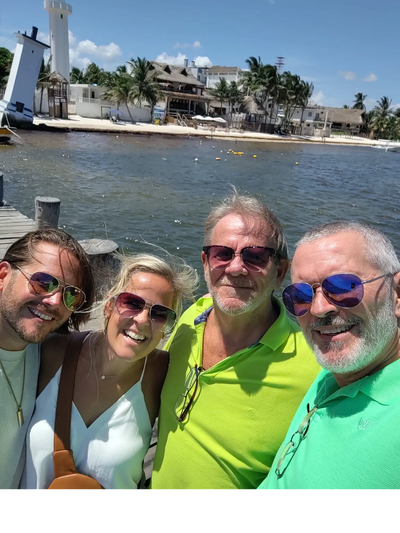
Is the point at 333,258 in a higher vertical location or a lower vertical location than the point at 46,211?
higher

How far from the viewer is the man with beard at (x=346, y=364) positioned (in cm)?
129

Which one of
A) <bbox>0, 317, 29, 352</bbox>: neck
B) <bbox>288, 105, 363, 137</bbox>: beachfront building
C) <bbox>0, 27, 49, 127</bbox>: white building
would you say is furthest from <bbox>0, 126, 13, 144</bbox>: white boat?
<bbox>288, 105, 363, 137</bbox>: beachfront building

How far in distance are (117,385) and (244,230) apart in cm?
108

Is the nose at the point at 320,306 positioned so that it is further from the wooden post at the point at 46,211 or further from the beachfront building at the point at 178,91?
the beachfront building at the point at 178,91

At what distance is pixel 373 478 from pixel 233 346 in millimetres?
966

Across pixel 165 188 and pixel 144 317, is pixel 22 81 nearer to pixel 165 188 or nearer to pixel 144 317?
pixel 165 188

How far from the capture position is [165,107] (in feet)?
206

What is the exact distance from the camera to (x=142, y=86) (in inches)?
2157

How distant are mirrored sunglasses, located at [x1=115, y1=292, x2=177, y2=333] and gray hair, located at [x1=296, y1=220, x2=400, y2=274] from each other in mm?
789

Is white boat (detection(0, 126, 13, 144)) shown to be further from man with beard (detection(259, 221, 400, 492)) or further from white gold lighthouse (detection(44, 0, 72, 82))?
man with beard (detection(259, 221, 400, 492))

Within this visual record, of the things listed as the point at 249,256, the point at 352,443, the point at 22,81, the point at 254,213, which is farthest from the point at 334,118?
the point at 352,443

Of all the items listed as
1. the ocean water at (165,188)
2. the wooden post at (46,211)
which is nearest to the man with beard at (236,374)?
the ocean water at (165,188)

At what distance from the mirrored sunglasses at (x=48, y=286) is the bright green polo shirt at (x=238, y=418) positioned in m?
0.72
